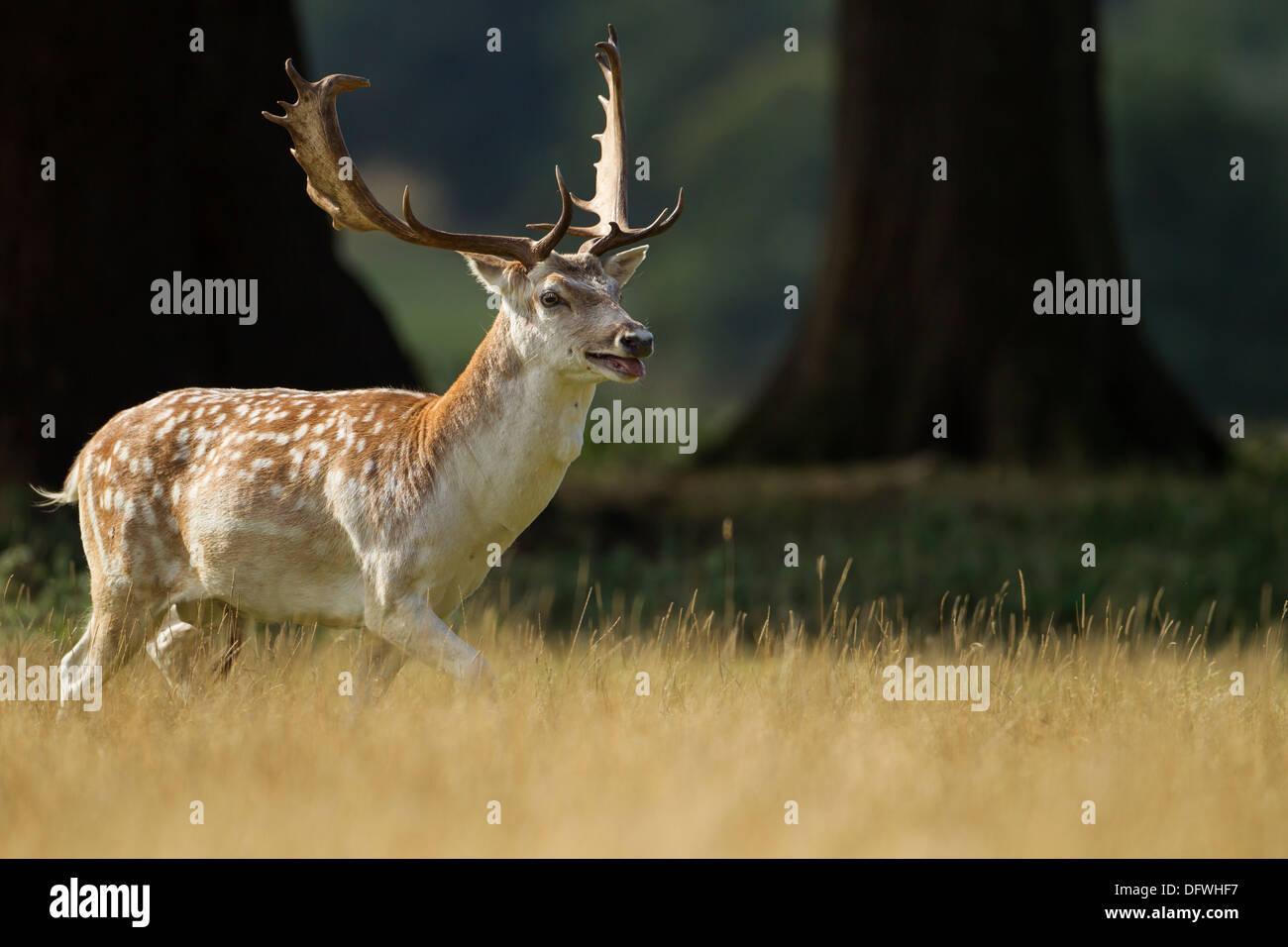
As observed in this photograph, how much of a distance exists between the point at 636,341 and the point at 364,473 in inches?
41.7

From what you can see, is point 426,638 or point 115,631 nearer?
point 426,638

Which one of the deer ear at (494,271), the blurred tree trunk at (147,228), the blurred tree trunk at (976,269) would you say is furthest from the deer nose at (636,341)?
the blurred tree trunk at (976,269)

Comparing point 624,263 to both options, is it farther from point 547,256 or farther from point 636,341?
point 636,341

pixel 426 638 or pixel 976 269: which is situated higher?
pixel 976 269

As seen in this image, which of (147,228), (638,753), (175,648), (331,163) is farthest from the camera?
(147,228)

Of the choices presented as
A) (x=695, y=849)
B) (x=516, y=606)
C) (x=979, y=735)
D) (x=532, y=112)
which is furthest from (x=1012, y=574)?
(x=532, y=112)

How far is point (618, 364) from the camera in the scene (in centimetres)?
578

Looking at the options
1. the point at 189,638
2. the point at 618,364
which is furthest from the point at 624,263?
the point at 189,638

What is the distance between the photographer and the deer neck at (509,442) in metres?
5.94

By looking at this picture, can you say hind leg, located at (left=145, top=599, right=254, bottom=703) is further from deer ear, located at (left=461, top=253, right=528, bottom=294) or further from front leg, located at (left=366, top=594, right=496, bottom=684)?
deer ear, located at (left=461, top=253, right=528, bottom=294)

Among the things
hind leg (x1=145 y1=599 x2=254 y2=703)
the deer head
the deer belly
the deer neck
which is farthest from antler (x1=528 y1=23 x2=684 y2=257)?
hind leg (x1=145 y1=599 x2=254 y2=703)

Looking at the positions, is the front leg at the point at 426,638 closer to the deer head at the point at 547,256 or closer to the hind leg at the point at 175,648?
the deer head at the point at 547,256

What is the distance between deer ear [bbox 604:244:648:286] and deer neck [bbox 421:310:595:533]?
489mm

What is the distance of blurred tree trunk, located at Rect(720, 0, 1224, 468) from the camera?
45.8ft
